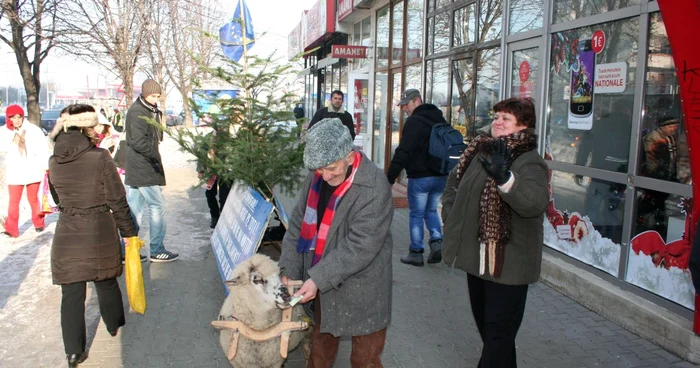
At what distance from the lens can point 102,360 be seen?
4070 millimetres

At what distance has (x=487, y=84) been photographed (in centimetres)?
784

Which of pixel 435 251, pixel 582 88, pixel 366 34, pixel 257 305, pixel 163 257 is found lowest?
pixel 163 257

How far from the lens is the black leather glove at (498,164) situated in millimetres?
2814

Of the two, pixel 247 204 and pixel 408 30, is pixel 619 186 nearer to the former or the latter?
pixel 247 204

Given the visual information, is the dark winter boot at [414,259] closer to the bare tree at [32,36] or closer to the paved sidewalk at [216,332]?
the paved sidewalk at [216,332]

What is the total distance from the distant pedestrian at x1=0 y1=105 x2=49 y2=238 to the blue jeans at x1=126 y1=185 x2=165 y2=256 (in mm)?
2270

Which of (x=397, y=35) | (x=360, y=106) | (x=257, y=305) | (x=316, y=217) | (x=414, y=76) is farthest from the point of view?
(x=360, y=106)

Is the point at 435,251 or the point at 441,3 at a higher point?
the point at 441,3

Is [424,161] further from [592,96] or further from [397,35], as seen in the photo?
[397,35]

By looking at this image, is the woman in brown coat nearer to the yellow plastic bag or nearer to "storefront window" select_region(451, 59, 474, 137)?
the yellow plastic bag

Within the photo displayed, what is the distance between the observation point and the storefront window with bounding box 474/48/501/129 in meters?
7.57

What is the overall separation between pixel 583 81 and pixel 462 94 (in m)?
3.22

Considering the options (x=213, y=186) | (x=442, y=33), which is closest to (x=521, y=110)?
(x=213, y=186)

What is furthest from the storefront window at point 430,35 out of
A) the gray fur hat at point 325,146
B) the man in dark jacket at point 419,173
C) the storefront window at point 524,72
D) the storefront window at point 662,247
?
the gray fur hat at point 325,146
